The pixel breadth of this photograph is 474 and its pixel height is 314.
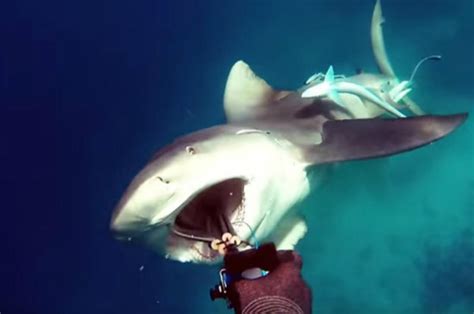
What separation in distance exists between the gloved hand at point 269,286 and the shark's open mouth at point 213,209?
108 cm

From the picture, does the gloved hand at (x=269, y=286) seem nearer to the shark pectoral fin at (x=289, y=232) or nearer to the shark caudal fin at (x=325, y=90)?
the shark pectoral fin at (x=289, y=232)

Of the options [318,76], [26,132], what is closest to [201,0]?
[26,132]

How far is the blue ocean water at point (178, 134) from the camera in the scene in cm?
835

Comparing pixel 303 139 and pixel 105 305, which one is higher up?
pixel 303 139

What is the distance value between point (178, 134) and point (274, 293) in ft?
38.1

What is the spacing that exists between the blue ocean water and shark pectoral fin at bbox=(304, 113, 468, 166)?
313 centimetres

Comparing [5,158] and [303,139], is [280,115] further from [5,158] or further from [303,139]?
[5,158]

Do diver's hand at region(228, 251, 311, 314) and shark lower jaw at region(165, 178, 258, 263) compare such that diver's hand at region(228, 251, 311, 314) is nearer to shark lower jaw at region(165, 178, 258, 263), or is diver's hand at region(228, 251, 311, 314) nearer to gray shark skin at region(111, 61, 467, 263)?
gray shark skin at region(111, 61, 467, 263)

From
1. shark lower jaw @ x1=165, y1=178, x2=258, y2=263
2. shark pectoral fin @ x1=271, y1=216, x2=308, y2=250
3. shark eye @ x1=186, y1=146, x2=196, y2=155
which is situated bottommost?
shark pectoral fin @ x1=271, y1=216, x2=308, y2=250

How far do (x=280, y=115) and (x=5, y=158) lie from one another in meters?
13.8

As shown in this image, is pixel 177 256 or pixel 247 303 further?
pixel 177 256

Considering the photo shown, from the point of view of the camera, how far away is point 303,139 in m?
4.91

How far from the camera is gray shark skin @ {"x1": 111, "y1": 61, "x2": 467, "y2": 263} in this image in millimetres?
3051

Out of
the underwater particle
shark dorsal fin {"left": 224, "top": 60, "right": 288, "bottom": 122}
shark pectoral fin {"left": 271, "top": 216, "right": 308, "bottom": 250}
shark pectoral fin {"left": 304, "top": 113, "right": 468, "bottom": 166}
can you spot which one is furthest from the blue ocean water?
shark pectoral fin {"left": 304, "top": 113, "right": 468, "bottom": 166}
